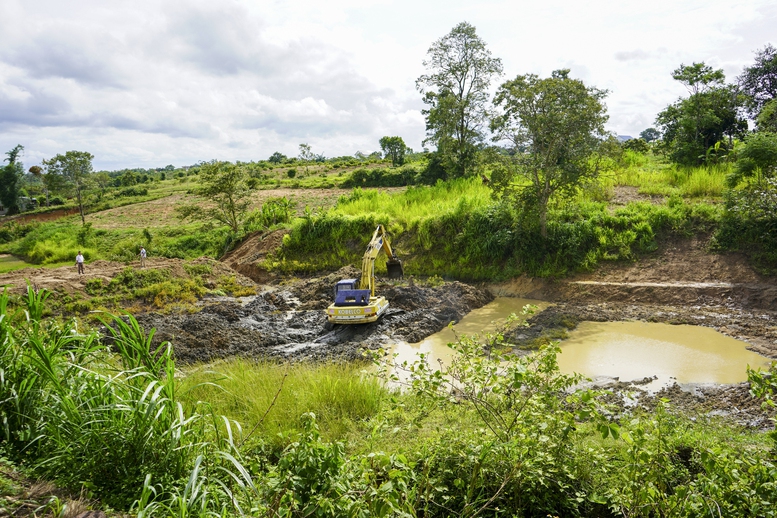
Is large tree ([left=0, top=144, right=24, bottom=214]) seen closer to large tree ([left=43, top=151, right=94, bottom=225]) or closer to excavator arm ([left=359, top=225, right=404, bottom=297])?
large tree ([left=43, top=151, right=94, bottom=225])

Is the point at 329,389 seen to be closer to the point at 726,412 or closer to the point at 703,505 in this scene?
the point at 703,505

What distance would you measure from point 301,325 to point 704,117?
17386mm

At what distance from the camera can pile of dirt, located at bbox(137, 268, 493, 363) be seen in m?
9.63

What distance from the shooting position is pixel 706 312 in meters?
10.5

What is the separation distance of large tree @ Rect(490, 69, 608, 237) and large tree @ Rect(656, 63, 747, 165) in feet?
26.6

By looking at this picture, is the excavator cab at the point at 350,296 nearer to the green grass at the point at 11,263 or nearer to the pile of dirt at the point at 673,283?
the pile of dirt at the point at 673,283

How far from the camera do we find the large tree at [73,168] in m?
27.3

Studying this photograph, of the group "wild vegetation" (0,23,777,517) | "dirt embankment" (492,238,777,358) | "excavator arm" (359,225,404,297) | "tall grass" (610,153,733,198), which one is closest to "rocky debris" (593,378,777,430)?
"wild vegetation" (0,23,777,517)

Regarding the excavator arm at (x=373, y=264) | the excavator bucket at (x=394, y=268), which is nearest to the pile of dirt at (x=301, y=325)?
the excavator bucket at (x=394, y=268)

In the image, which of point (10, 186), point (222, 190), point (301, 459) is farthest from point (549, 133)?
point (10, 186)

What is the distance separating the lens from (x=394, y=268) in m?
13.1

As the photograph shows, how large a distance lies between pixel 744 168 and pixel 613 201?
353cm

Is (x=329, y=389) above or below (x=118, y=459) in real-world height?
below

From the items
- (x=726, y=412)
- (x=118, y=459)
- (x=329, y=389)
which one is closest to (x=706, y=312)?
(x=726, y=412)
